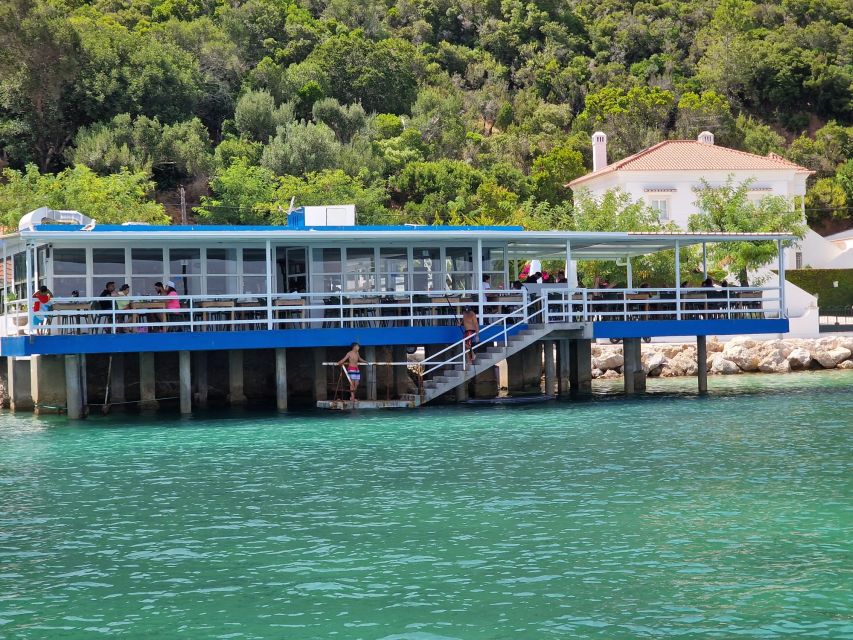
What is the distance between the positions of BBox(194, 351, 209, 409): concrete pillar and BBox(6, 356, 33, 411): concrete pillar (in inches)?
180

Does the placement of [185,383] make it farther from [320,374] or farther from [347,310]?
[347,310]

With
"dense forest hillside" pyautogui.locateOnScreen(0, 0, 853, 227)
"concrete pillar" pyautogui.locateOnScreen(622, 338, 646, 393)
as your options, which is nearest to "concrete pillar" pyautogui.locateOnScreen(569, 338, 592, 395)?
"concrete pillar" pyautogui.locateOnScreen(622, 338, 646, 393)

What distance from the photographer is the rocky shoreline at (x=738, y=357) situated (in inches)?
1688

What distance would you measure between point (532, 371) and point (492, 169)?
4652 cm

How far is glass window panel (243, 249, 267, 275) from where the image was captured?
31.4m

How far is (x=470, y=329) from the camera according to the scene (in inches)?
1185

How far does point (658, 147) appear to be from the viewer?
71500 mm

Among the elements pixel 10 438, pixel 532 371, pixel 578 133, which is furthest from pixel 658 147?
pixel 10 438

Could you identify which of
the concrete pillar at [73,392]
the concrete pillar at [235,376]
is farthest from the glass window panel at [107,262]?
the concrete pillar at [235,376]

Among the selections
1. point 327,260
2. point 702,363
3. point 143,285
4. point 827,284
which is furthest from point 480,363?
point 827,284

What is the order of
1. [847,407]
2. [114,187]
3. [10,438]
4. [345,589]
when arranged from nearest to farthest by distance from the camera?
[345,589]
[10,438]
[847,407]
[114,187]

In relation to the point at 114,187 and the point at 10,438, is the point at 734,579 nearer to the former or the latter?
the point at 10,438

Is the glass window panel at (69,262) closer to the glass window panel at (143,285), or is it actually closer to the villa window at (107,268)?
the villa window at (107,268)

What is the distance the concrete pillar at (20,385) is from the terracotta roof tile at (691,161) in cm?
4200
